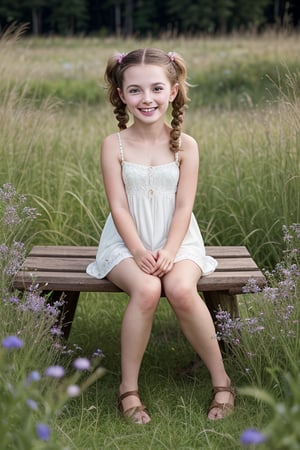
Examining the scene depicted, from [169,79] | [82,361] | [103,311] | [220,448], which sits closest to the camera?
[82,361]

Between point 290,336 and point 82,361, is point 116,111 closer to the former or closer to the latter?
point 290,336

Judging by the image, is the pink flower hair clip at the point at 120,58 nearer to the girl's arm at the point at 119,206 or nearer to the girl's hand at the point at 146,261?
the girl's arm at the point at 119,206

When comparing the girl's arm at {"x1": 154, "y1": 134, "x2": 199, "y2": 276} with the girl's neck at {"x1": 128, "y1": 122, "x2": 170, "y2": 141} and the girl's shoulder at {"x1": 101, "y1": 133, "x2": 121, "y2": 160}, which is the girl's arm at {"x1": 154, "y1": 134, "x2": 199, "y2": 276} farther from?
the girl's shoulder at {"x1": 101, "y1": 133, "x2": 121, "y2": 160}

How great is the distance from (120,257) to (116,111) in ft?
2.17

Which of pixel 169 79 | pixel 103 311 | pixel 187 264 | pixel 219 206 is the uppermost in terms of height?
pixel 169 79

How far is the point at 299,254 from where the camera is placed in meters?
3.37

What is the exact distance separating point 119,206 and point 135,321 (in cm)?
49

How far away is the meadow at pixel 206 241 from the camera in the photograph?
269 centimetres

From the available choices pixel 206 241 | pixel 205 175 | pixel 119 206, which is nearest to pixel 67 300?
pixel 119 206

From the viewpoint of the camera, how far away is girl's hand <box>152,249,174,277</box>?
114 inches

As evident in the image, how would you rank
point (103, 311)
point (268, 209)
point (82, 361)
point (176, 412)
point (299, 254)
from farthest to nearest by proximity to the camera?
point (268, 209), point (103, 311), point (299, 254), point (176, 412), point (82, 361)

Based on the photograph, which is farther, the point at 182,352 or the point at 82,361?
the point at 182,352

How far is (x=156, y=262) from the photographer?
2.91m

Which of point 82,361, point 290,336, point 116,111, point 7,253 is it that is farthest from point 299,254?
point 82,361
